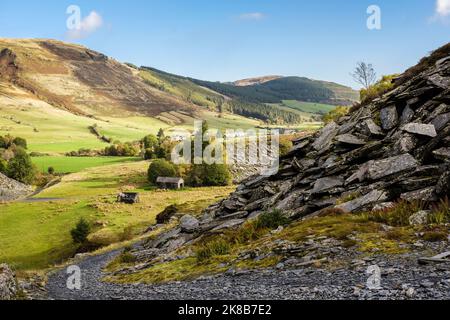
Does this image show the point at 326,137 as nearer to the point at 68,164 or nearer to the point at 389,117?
the point at 389,117

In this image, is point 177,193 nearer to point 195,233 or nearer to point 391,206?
point 195,233

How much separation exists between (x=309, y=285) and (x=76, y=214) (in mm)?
82955

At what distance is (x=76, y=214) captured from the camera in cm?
Answer: 9038

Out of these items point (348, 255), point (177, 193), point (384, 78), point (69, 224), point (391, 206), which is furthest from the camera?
point (177, 193)

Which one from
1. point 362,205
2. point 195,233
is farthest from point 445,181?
point 195,233

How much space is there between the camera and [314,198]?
29.1 metres

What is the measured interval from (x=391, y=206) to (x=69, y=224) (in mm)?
72544

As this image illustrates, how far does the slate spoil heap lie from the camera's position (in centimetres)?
2416

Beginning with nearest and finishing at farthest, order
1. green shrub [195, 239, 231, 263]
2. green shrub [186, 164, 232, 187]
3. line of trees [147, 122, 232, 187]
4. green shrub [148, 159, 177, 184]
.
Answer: green shrub [195, 239, 231, 263] < green shrub [186, 164, 232, 187] < line of trees [147, 122, 232, 187] < green shrub [148, 159, 177, 184]

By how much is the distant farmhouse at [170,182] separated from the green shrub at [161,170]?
5688 millimetres

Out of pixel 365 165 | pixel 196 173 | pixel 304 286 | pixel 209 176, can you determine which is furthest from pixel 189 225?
pixel 196 173

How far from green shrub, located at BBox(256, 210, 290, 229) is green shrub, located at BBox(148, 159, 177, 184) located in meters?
109

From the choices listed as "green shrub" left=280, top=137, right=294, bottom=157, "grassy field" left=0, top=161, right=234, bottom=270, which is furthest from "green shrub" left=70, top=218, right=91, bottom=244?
"green shrub" left=280, top=137, right=294, bottom=157

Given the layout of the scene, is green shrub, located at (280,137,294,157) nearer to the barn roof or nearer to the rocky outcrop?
the barn roof
